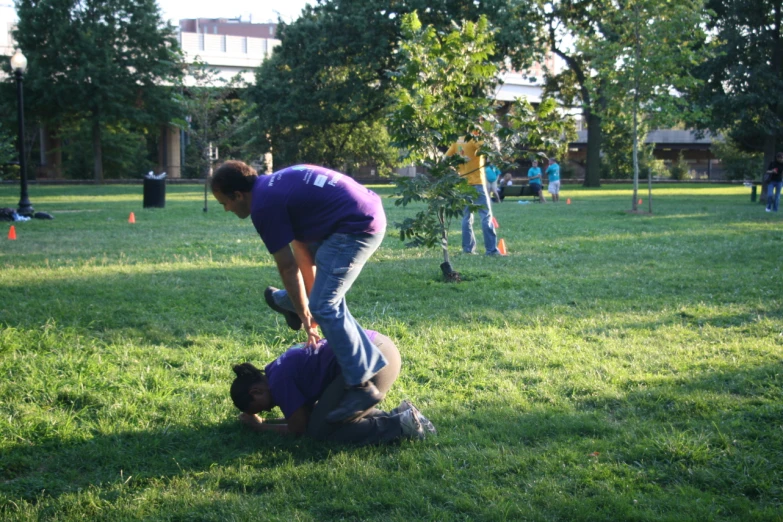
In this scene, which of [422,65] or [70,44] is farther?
[70,44]

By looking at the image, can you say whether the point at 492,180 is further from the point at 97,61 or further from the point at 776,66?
the point at 97,61

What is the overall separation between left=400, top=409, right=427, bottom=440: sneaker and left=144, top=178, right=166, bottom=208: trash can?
19.0m

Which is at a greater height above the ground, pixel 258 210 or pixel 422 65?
pixel 422 65

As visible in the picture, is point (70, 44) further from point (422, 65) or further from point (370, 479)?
point (370, 479)

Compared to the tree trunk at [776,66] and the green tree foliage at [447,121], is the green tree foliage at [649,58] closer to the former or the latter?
the green tree foliage at [447,121]

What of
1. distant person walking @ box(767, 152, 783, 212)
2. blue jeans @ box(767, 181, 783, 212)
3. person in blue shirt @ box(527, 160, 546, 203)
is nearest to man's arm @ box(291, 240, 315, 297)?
distant person walking @ box(767, 152, 783, 212)

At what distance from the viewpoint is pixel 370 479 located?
11.6 ft

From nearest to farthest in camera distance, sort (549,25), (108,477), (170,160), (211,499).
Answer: (211,499) → (108,477) → (549,25) → (170,160)

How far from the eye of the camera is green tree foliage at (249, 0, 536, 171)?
3133 cm

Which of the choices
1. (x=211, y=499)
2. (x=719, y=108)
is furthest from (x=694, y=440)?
(x=719, y=108)

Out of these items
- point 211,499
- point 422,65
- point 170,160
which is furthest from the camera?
point 170,160

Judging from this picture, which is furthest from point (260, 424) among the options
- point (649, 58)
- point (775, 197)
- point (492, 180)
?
point (775, 197)

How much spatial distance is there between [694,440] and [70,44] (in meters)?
45.2

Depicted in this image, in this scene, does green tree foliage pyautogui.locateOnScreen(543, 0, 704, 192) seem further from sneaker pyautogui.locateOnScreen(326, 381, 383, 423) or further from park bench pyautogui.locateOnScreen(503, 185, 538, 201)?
sneaker pyautogui.locateOnScreen(326, 381, 383, 423)
